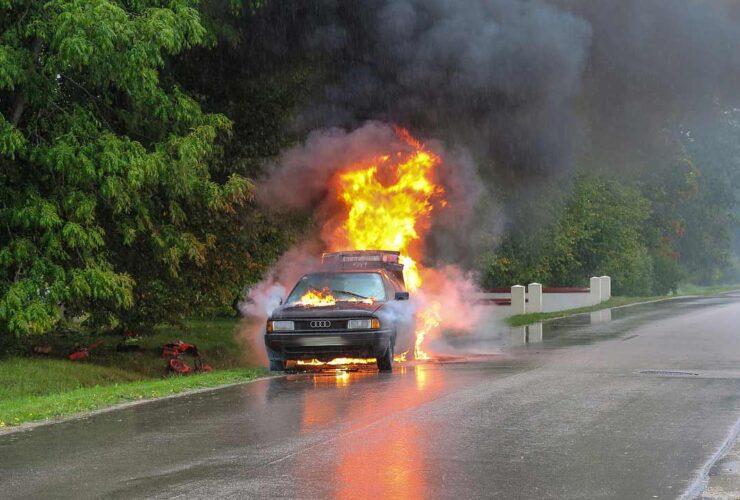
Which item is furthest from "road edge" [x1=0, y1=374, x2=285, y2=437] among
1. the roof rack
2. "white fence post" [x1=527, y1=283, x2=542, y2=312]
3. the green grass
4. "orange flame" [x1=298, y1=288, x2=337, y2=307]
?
"white fence post" [x1=527, y1=283, x2=542, y2=312]

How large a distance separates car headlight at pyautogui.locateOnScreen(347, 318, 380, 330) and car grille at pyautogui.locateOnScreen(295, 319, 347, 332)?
0.09 meters

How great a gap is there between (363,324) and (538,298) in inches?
933

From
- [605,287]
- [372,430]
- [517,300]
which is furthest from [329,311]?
[605,287]

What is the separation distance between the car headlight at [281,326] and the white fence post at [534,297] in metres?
23.6

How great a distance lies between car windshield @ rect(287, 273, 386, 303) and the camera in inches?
637

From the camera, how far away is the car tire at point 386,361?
15062 mm

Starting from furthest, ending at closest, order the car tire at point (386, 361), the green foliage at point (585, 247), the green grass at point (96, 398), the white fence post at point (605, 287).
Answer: the white fence post at point (605, 287)
the green foliage at point (585, 247)
the car tire at point (386, 361)
the green grass at point (96, 398)

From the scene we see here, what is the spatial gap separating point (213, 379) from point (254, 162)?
25.4ft

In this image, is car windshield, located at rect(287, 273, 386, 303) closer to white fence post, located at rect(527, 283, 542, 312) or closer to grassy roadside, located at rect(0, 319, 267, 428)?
grassy roadside, located at rect(0, 319, 267, 428)

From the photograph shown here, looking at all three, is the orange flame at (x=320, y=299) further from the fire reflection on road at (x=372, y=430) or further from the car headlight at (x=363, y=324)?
the fire reflection on road at (x=372, y=430)

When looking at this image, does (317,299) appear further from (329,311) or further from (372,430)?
(372,430)

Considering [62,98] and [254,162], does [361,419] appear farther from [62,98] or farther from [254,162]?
[254,162]

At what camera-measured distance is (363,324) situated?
14.9m

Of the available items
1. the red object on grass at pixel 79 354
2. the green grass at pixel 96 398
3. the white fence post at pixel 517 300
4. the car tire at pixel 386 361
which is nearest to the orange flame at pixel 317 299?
the car tire at pixel 386 361
